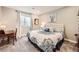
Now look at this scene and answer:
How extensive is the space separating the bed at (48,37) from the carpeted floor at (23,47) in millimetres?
86

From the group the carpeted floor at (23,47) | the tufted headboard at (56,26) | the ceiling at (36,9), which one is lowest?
the carpeted floor at (23,47)

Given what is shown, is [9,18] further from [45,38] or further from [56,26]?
[56,26]

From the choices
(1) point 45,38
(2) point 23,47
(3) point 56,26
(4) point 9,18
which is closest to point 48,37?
(1) point 45,38

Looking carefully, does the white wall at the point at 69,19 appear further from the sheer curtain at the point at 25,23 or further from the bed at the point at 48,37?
the sheer curtain at the point at 25,23

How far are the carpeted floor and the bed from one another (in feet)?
0.28

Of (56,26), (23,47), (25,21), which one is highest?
(25,21)

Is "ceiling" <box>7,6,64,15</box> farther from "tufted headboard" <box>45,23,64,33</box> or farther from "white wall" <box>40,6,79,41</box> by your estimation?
"tufted headboard" <box>45,23,64,33</box>

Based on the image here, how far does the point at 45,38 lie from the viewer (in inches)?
60.7

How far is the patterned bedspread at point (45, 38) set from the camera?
1.53m

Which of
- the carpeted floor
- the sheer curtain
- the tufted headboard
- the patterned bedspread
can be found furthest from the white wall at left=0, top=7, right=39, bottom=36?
the tufted headboard

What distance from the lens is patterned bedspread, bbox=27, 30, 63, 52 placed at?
153cm

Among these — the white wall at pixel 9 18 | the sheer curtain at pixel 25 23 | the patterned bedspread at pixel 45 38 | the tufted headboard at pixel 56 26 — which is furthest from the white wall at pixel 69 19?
the white wall at pixel 9 18

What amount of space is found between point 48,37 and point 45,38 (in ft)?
0.19
